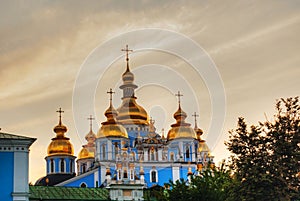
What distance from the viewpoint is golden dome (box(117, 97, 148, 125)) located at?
54.2 meters

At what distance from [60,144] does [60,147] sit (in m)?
0.32

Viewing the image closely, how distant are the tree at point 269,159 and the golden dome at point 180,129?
29.0 m

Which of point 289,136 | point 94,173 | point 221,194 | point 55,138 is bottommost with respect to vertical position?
point 221,194

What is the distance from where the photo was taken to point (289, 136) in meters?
23.6

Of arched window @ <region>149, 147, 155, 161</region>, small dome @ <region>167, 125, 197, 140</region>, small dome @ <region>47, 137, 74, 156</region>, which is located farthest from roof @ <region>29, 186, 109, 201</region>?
small dome @ <region>47, 137, 74, 156</region>

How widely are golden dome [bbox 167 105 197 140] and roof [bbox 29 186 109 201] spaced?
18.0 metres

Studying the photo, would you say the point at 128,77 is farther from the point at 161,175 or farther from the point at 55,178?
the point at 55,178

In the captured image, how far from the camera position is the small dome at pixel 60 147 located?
55162 mm

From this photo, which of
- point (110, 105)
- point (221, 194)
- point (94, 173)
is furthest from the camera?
point (110, 105)

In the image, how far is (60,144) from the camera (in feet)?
182

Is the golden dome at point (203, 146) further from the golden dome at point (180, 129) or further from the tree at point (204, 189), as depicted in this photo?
the tree at point (204, 189)

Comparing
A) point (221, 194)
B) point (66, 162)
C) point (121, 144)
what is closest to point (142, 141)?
point (121, 144)

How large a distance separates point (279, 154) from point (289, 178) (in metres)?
0.96

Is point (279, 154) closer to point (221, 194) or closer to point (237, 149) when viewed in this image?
point (237, 149)
